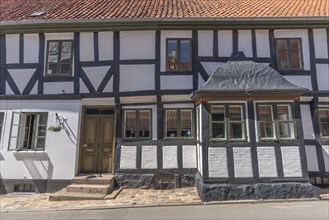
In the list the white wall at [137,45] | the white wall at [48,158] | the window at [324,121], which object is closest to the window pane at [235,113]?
the window at [324,121]

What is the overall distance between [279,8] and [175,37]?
4.45 m

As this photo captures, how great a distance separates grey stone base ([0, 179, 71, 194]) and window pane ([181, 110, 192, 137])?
419cm

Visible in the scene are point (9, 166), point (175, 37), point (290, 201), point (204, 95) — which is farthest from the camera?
point (175, 37)

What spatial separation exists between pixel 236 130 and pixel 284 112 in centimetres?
156

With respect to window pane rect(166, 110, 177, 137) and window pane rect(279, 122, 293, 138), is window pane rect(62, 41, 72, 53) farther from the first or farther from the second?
window pane rect(279, 122, 293, 138)

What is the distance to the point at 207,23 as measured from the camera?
28.3ft

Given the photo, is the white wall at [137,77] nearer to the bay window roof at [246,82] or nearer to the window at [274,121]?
the bay window roof at [246,82]

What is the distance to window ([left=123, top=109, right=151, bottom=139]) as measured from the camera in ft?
28.5

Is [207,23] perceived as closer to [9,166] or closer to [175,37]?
[175,37]

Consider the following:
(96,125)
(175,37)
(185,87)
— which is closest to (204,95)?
(185,87)

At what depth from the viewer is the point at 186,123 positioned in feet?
28.4

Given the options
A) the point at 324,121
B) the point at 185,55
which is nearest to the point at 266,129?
the point at 324,121

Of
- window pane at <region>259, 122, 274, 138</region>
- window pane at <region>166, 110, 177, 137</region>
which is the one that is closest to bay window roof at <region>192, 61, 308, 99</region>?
window pane at <region>259, 122, 274, 138</region>

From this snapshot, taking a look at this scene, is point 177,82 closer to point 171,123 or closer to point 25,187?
point 171,123
